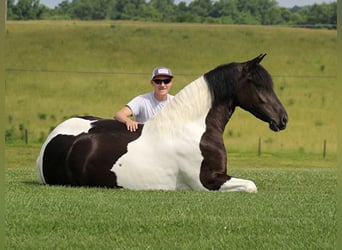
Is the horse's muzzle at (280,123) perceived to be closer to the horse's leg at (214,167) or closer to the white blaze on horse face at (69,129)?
the horse's leg at (214,167)

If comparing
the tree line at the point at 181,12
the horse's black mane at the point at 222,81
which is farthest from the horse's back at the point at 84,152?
the tree line at the point at 181,12

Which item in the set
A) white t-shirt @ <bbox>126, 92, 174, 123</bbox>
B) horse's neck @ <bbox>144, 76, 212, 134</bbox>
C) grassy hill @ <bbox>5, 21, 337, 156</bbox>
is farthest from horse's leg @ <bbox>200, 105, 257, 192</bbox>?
grassy hill @ <bbox>5, 21, 337, 156</bbox>

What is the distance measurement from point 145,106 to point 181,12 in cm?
5509

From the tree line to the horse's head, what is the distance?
49938 mm

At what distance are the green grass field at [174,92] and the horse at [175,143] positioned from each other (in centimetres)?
45

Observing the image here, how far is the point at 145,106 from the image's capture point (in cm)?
1057

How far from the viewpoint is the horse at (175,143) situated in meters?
9.51

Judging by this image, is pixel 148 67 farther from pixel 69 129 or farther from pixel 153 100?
pixel 69 129

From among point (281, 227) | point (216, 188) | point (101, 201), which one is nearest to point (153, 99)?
point (216, 188)

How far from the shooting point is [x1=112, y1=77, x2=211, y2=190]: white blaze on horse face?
9.49 meters

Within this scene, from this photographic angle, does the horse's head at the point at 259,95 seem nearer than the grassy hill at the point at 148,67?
Yes

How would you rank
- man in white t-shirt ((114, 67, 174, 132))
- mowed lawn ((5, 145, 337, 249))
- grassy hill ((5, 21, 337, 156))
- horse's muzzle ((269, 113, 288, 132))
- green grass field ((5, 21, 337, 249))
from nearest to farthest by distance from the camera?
mowed lawn ((5, 145, 337, 249)) < green grass field ((5, 21, 337, 249)) < horse's muzzle ((269, 113, 288, 132)) < man in white t-shirt ((114, 67, 174, 132)) < grassy hill ((5, 21, 337, 156))

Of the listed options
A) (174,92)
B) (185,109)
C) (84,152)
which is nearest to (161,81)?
(185,109)

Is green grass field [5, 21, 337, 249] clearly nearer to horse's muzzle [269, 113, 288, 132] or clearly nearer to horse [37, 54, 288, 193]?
horse [37, 54, 288, 193]
